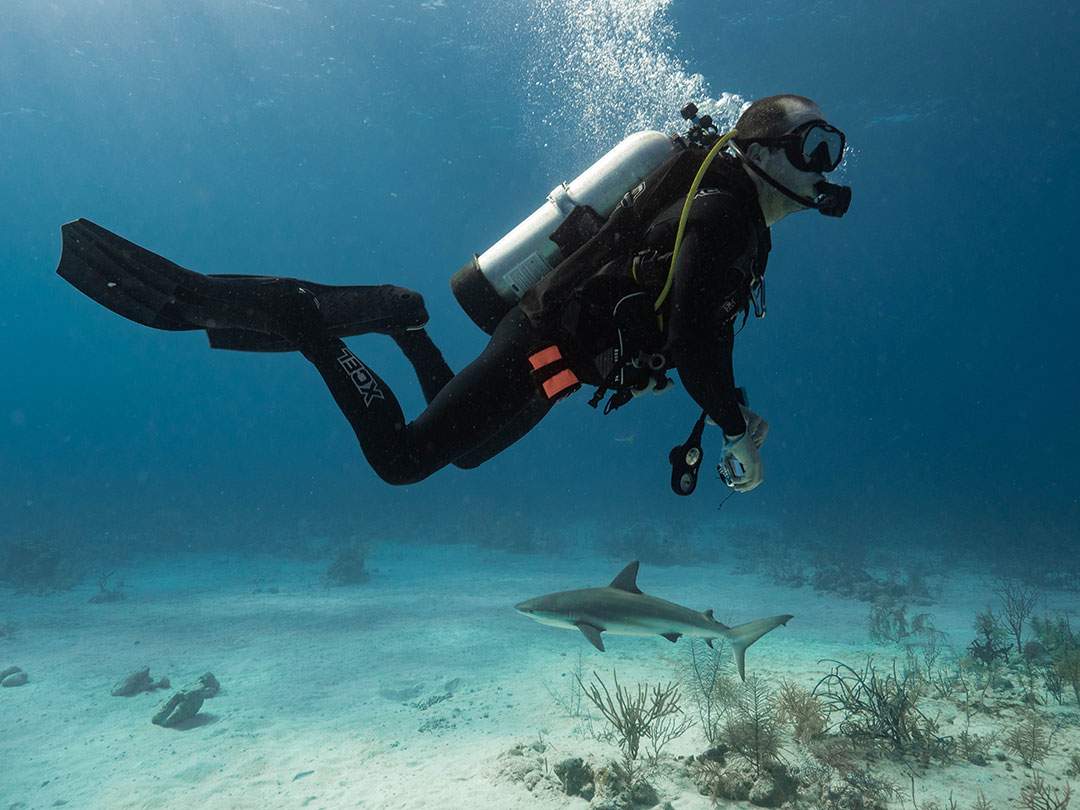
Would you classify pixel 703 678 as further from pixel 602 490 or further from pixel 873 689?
pixel 602 490

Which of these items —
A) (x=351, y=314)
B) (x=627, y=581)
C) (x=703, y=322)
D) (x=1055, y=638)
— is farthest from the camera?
(x=1055, y=638)

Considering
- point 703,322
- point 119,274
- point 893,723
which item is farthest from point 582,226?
point 893,723

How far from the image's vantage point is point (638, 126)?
26484 mm

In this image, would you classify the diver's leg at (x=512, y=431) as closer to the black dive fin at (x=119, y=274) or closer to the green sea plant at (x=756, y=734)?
the black dive fin at (x=119, y=274)

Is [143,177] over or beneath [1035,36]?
over

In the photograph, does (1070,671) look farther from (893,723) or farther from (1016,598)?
(1016,598)

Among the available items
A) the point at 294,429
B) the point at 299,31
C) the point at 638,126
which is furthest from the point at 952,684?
the point at 294,429

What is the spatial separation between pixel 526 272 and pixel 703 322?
3.98 ft

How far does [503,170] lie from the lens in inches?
1533

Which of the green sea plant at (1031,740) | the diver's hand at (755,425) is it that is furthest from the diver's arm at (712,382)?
the green sea plant at (1031,740)

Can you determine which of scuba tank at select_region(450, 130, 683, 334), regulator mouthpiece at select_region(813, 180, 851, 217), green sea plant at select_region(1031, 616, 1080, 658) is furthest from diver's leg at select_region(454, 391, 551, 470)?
green sea plant at select_region(1031, 616, 1080, 658)

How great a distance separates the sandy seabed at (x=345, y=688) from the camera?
506cm

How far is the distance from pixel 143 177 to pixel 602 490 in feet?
158

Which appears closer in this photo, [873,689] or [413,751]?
[873,689]
